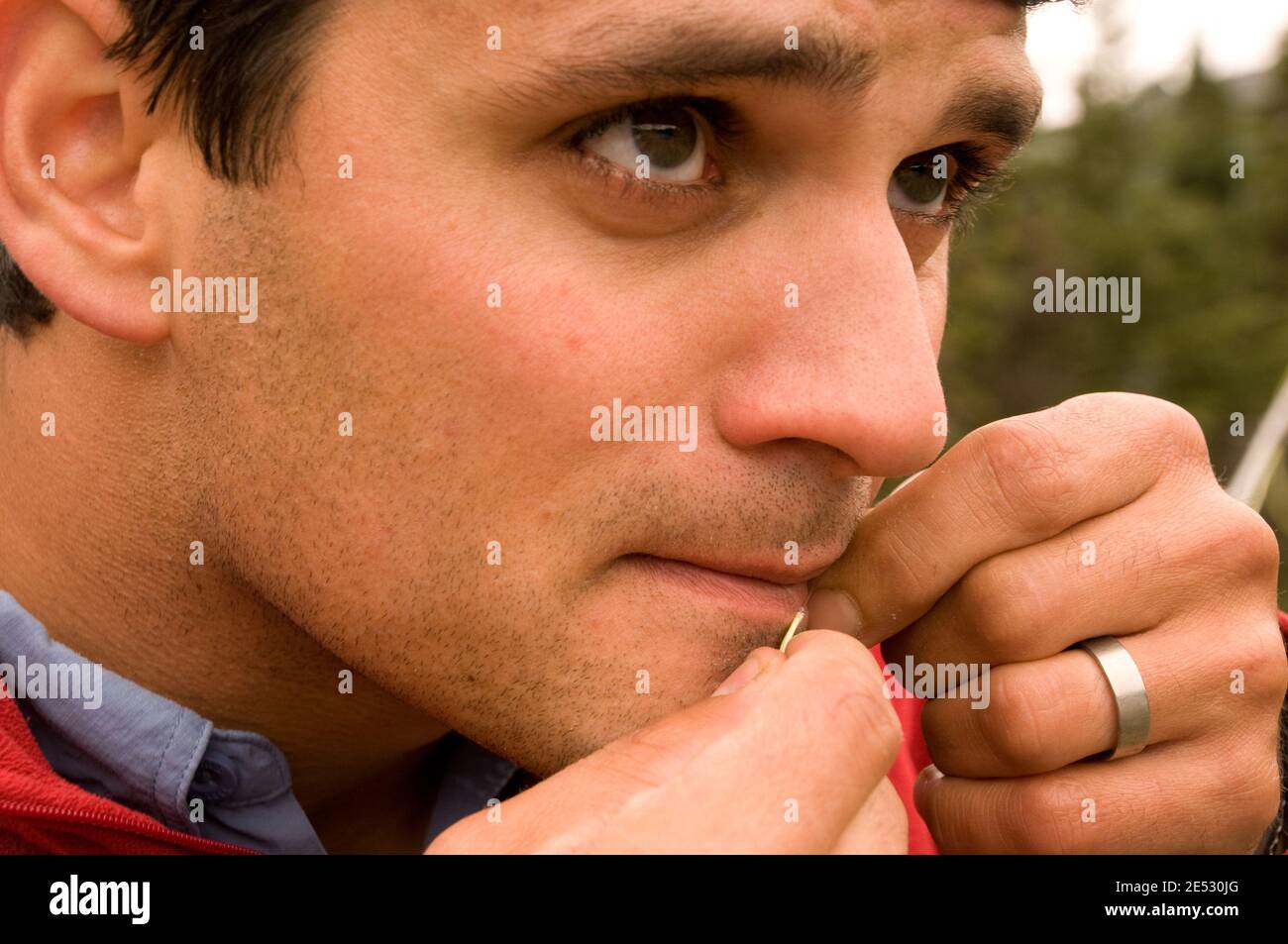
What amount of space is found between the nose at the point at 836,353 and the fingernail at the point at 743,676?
1.05ft

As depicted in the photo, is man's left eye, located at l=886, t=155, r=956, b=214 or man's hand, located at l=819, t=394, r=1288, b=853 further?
man's left eye, located at l=886, t=155, r=956, b=214

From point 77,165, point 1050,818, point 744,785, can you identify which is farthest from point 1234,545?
point 77,165

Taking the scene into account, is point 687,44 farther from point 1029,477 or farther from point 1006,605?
point 1006,605

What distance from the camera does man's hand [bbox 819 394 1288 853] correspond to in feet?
7.16

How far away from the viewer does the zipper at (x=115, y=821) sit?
1886mm

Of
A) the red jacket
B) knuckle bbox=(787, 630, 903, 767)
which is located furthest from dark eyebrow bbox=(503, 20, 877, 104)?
the red jacket

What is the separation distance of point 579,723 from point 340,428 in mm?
591

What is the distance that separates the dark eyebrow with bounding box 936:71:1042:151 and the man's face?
0.01 metres

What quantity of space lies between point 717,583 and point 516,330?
50 centimetres

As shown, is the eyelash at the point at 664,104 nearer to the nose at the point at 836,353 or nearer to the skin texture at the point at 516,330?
the skin texture at the point at 516,330

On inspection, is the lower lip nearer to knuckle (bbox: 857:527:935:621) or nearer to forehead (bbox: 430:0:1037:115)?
knuckle (bbox: 857:527:935:621)

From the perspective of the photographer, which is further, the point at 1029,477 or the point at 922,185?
the point at 922,185

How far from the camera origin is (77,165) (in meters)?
2.11
